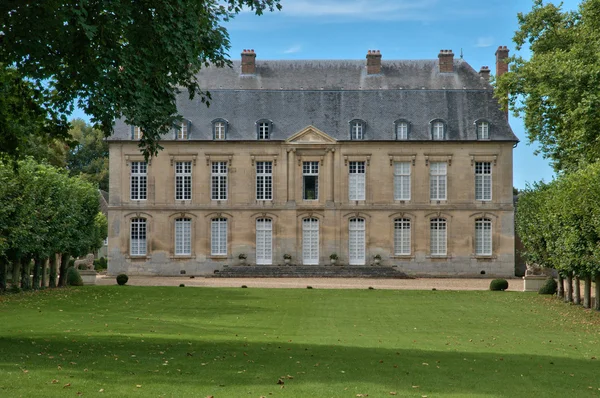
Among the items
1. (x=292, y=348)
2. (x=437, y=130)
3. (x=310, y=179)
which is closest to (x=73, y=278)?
(x=310, y=179)

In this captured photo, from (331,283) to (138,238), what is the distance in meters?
12.5

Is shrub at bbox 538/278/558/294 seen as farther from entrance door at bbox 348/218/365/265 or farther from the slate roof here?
entrance door at bbox 348/218/365/265

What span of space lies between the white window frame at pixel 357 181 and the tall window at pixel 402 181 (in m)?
1.64

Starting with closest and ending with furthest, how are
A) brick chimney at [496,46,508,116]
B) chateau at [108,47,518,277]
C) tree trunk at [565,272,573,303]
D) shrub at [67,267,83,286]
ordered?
tree trunk at [565,272,573,303] → shrub at [67,267,83,286] → chateau at [108,47,518,277] → brick chimney at [496,46,508,116]

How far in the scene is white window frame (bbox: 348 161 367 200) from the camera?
44.9 metres

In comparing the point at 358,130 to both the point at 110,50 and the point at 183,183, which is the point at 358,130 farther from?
the point at 110,50

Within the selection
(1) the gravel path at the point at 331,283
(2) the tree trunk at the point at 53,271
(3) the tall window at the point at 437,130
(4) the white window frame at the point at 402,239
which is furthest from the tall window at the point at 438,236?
(2) the tree trunk at the point at 53,271

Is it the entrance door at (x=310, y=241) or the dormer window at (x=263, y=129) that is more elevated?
the dormer window at (x=263, y=129)

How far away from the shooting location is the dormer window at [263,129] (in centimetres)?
4503

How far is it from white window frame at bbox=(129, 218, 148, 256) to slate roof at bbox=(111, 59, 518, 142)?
4.74m

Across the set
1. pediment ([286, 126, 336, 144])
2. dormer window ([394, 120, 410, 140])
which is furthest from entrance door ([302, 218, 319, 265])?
dormer window ([394, 120, 410, 140])

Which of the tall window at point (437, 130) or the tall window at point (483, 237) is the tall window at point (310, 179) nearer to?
the tall window at point (437, 130)

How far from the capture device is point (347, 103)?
45750mm

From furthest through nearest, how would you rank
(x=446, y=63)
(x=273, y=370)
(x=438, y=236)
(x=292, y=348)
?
1. (x=446, y=63)
2. (x=438, y=236)
3. (x=292, y=348)
4. (x=273, y=370)
